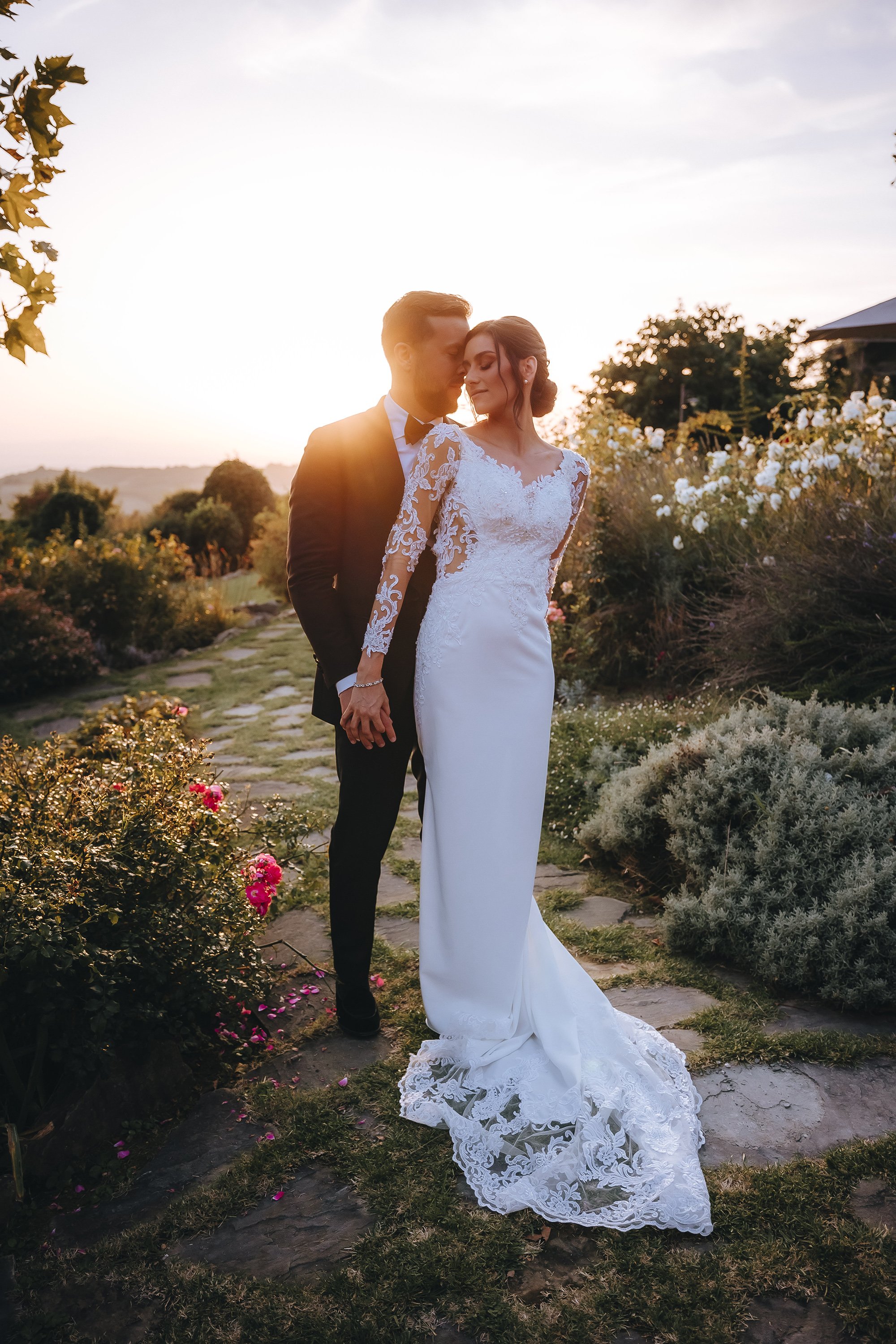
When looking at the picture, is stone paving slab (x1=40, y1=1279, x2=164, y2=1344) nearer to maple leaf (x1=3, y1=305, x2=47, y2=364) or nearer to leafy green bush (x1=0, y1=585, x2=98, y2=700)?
maple leaf (x1=3, y1=305, x2=47, y2=364)

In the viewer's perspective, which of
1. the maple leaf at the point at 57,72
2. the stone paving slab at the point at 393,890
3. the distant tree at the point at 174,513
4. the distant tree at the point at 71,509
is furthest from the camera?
the distant tree at the point at 174,513

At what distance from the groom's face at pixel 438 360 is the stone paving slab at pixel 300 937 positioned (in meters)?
1.88

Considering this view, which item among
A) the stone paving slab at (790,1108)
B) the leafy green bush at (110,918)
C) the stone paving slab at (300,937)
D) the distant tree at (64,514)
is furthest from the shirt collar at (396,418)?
Answer: the distant tree at (64,514)

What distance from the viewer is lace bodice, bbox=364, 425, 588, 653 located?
2307 millimetres

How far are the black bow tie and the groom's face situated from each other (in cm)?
8

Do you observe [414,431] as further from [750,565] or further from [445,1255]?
[750,565]

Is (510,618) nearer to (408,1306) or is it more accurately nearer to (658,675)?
(408,1306)

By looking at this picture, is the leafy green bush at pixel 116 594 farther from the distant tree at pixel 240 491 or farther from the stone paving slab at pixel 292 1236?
the stone paving slab at pixel 292 1236

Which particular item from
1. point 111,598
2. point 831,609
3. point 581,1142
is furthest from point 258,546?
point 581,1142

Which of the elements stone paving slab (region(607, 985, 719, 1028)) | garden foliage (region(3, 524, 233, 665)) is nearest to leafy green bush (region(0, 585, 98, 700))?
garden foliage (region(3, 524, 233, 665))

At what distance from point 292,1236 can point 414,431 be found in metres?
2.05

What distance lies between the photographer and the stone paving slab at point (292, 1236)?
5.61 ft

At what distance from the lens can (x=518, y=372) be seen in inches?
92.7

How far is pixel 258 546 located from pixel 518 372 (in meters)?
11.2
